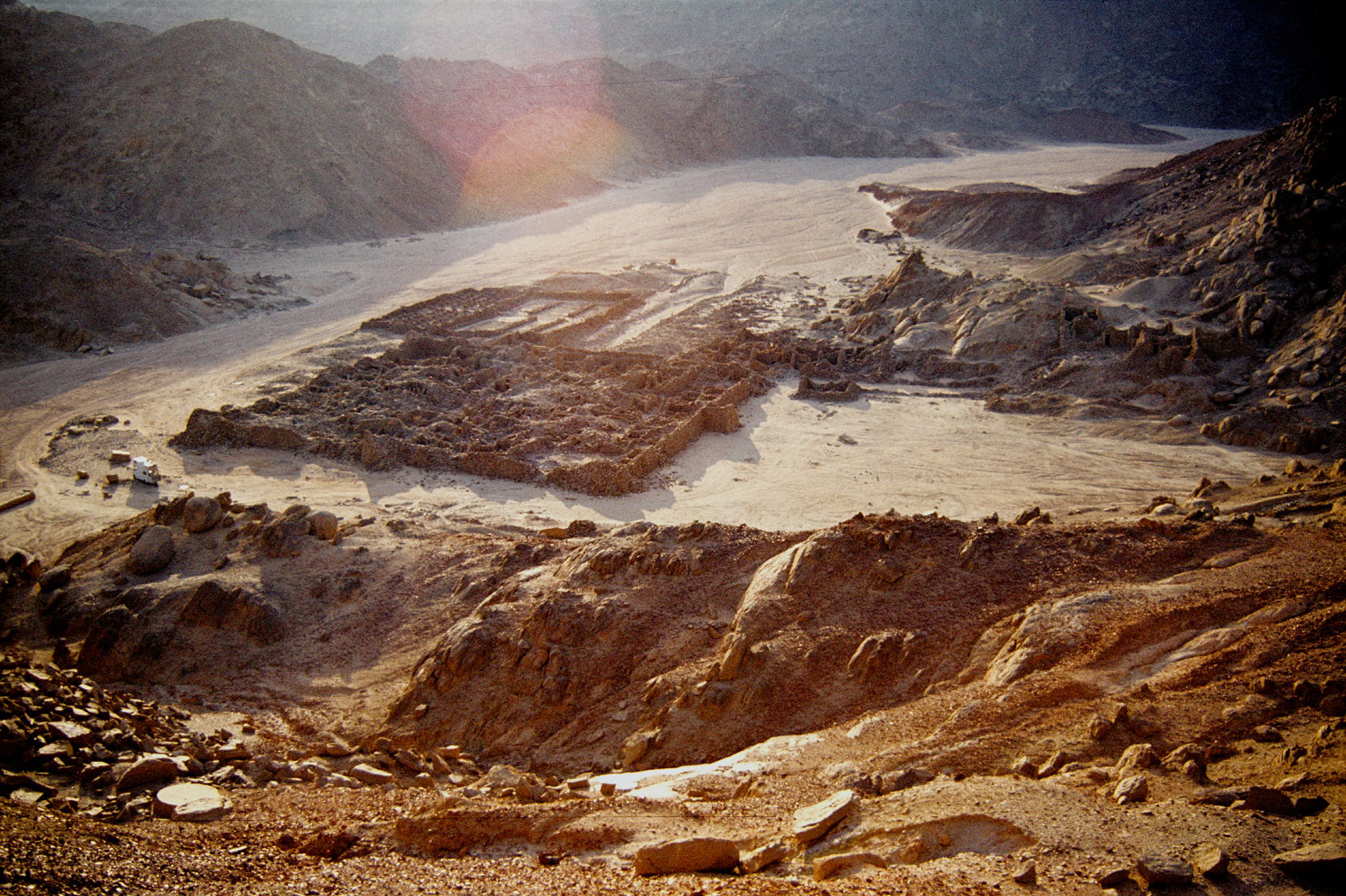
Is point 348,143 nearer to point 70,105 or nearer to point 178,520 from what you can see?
point 70,105

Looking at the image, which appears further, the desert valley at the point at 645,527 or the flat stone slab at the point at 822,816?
the desert valley at the point at 645,527

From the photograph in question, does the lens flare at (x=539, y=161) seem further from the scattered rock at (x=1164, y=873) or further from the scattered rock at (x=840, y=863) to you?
the scattered rock at (x=1164, y=873)

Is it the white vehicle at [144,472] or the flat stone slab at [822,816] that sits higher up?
the white vehicle at [144,472]

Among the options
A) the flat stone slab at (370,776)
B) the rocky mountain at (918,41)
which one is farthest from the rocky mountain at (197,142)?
the rocky mountain at (918,41)

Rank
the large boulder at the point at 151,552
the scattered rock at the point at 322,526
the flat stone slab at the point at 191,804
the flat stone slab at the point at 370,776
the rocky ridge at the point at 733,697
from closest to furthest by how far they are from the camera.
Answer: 1. the rocky ridge at the point at 733,697
2. the flat stone slab at the point at 191,804
3. the flat stone slab at the point at 370,776
4. the large boulder at the point at 151,552
5. the scattered rock at the point at 322,526

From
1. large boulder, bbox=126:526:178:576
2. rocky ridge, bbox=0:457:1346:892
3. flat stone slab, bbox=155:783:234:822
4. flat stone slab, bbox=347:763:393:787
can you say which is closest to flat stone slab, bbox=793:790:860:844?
rocky ridge, bbox=0:457:1346:892

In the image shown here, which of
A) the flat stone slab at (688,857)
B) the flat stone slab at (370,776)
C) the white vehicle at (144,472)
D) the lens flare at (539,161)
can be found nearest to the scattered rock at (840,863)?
the flat stone slab at (688,857)

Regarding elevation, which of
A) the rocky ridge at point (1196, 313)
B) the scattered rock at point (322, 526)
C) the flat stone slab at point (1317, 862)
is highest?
the rocky ridge at point (1196, 313)

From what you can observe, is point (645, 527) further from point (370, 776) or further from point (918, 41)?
point (918, 41)

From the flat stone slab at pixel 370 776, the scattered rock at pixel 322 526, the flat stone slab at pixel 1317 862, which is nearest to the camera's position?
the flat stone slab at pixel 1317 862
